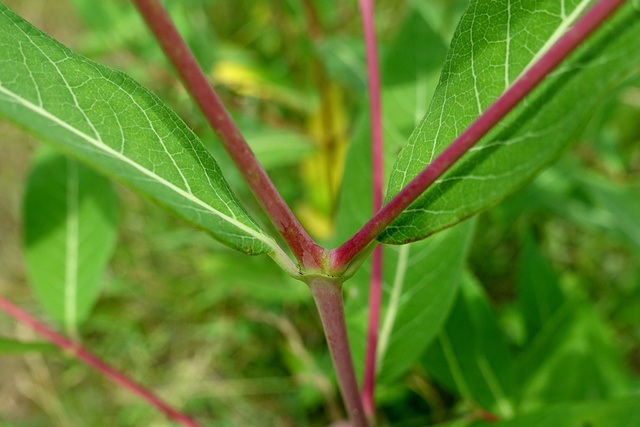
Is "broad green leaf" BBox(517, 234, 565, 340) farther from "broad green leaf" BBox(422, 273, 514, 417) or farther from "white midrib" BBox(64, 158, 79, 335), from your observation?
"white midrib" BBox(64, 158, 79, 335)

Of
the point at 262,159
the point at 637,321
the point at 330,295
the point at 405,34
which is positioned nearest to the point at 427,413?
the point at 637,321

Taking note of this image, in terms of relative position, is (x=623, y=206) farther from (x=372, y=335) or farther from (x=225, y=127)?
(x=225, y=127)

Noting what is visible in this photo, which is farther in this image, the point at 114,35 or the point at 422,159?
the point at 114,35

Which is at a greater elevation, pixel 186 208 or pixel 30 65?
pixel 30 65

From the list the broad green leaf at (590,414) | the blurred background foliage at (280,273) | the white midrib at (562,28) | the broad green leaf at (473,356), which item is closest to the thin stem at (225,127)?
the white midrib at (562,28)

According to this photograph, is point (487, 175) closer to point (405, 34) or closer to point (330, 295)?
point (330, 295)

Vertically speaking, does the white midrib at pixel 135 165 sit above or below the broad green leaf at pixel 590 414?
above

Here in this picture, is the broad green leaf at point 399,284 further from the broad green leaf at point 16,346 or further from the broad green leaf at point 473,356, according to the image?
the broad green leaf at point 16,346
